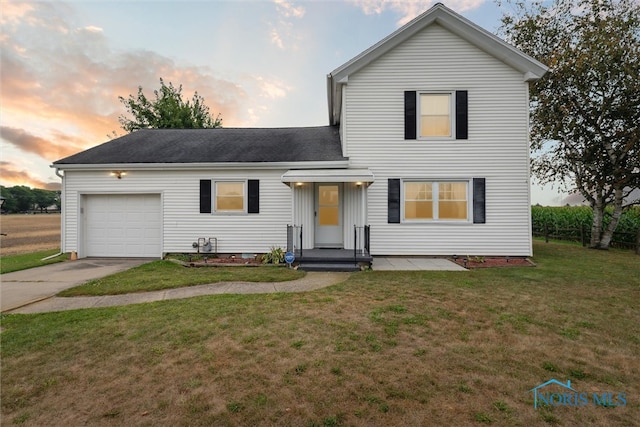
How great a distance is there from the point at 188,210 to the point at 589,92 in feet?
57.0

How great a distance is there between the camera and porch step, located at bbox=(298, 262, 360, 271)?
8.05 meters

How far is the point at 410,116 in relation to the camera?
9.62 meters

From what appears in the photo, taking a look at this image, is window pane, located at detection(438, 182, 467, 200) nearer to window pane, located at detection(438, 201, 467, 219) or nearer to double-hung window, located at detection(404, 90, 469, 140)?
window pane, located at detection(438, 201, 467, 219)

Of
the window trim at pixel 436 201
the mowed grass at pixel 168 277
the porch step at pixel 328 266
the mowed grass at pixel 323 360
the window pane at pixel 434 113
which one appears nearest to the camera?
the mowed grass at pixel 323 360

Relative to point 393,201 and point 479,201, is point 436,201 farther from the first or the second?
point 393,201

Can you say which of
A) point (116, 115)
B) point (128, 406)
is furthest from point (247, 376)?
point (116, 115)

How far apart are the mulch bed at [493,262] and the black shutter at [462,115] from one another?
13.8ft

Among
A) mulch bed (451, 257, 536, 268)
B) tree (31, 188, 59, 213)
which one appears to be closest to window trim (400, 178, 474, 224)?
mulch bed (451, 257, 536, 268)

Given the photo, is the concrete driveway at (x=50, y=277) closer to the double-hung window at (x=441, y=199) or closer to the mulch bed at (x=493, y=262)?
the double-hung window at (x=441, y=199)

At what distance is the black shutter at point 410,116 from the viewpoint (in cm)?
962

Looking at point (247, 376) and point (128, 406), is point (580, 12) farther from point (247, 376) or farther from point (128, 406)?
point (128, 406)

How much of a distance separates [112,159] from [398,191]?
1043cm

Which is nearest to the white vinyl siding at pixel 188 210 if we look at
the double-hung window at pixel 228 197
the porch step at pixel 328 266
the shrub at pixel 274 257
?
the double-hung window at pixel 228 197

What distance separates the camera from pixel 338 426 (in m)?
2.23
